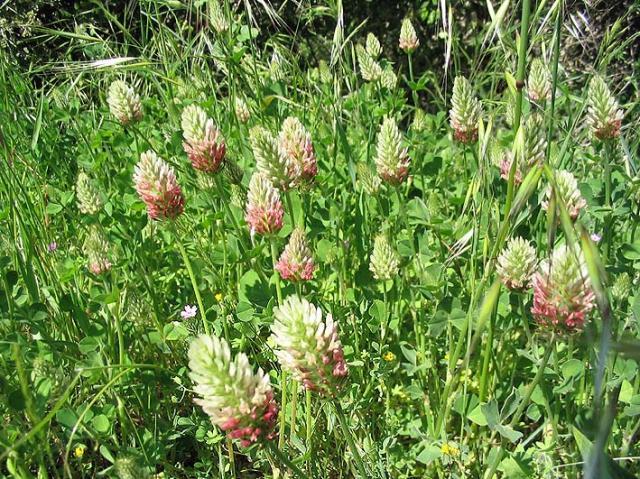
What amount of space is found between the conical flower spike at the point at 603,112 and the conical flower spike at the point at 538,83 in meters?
0.37

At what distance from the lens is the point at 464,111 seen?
1937 millimetres

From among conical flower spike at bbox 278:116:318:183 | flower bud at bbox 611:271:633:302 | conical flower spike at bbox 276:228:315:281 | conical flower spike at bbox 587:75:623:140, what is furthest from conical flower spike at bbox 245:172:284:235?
conical flower spike at bbox 587:75:623:140

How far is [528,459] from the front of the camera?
1.51 m

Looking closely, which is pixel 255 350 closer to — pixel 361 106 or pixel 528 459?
pixel 528 459

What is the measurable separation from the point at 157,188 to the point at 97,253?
1.00 ft

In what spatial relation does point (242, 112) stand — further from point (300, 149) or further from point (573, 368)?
point (573, 368)

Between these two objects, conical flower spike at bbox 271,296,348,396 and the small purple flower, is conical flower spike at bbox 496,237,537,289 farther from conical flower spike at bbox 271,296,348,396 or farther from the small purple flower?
the small purple flower

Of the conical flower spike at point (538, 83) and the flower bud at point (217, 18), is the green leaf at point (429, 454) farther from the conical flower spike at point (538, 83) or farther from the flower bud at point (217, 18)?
the flower bud at point (217, 18)

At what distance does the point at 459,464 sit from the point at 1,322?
1.24 m

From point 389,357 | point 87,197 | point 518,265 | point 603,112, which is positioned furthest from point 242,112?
point 518,265

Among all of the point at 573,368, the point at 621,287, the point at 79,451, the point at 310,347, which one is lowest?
the point at 79,451

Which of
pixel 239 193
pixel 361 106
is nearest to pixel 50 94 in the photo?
pixel 361 106

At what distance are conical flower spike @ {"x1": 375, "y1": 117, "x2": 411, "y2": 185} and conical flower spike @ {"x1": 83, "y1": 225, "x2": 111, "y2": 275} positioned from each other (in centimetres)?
79

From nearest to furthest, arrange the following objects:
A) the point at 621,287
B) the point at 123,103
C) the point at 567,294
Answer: the point at 567,294 → the point at 621,287 → the point at 123,103
